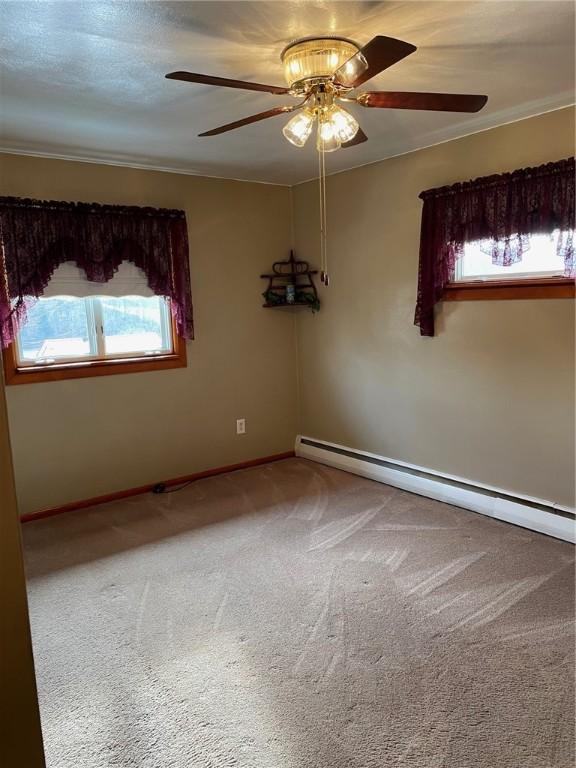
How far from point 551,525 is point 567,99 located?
90.4 inches

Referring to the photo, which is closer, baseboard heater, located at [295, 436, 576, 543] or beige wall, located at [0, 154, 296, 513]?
baseboard heater, located at [295, 436, 576, 543]

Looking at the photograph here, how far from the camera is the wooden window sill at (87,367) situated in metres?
3.36

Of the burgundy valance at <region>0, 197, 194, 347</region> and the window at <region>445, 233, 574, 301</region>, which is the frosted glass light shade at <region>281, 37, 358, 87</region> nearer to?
the window at <region>445, 233, 574, 301</region>

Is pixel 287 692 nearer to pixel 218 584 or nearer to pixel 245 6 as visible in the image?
pixel 218 584

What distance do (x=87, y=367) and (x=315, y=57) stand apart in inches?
97.8

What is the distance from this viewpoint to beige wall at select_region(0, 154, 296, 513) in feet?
11.4

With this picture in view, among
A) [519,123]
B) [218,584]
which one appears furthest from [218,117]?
[218,584]

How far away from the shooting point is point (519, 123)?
2.96 meters

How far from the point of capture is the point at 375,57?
1548mm

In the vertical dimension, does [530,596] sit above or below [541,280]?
below

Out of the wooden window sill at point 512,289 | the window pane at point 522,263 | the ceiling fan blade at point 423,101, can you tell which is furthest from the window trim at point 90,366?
the ceiling fan blade at point 423,101

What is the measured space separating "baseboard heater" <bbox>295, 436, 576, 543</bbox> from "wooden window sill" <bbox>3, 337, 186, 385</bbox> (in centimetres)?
143

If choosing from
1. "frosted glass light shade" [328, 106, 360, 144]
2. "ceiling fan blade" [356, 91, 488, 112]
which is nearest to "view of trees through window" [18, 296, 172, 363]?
"frosted glass light shade" [328, 106, 360, 144]

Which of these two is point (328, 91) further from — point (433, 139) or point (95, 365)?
point (95, 365)
